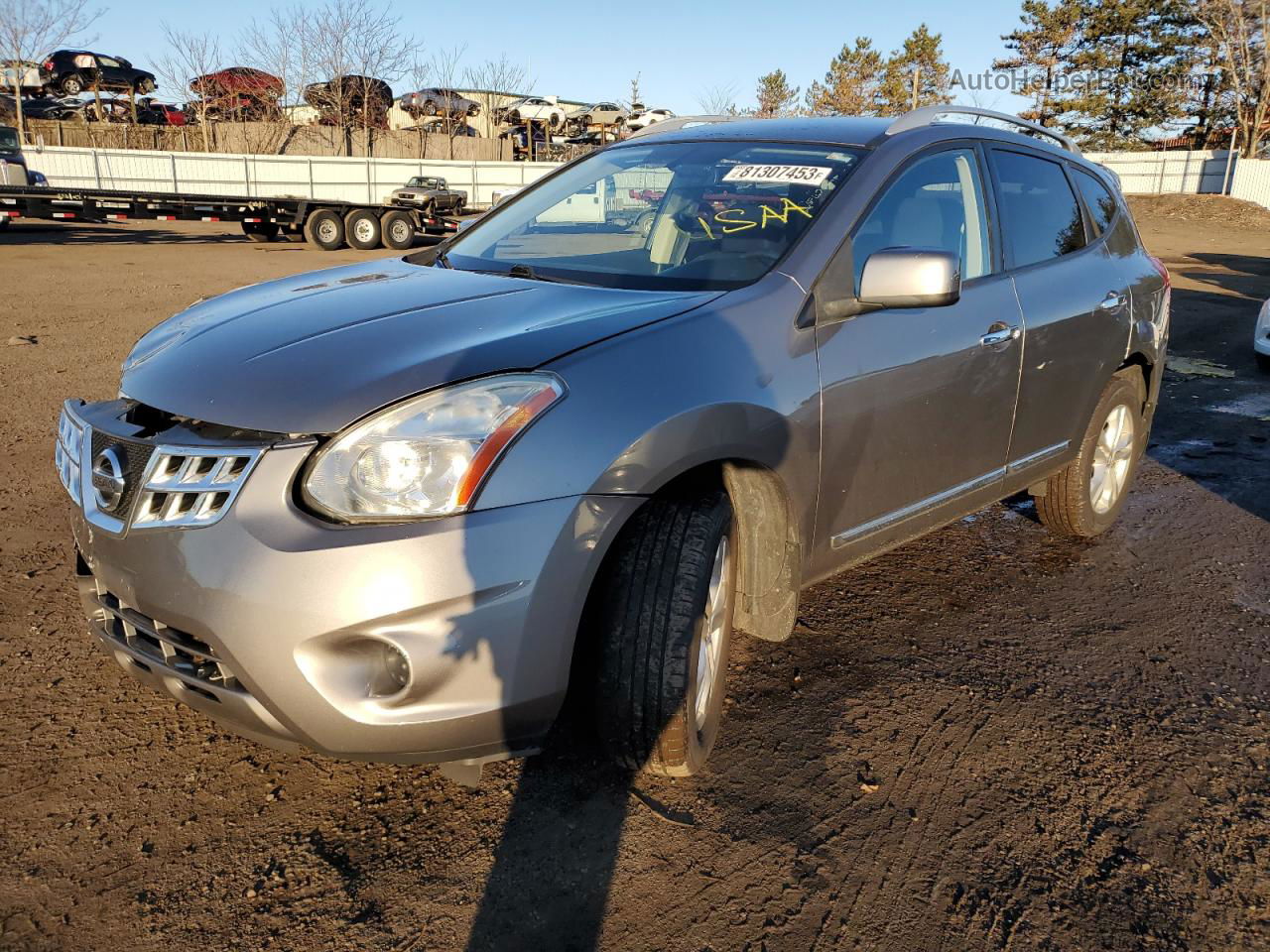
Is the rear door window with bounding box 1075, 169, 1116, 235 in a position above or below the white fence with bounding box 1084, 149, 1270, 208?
below

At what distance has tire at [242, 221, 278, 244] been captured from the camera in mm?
20906

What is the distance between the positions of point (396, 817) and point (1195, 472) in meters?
5.06

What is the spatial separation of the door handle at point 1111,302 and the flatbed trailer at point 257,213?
59.8 ft

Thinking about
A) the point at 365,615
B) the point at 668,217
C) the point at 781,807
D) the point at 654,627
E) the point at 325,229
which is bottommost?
the point at 781,807

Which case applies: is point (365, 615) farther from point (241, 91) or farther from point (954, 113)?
point (241, 91)

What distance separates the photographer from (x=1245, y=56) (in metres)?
39.6

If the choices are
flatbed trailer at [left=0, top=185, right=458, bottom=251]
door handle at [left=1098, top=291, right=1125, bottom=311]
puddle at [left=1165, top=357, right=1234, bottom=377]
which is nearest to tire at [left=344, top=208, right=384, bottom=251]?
flatbed trailer at [left=0, top=185, right=458, bottom=251]

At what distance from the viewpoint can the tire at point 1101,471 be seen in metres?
4.25

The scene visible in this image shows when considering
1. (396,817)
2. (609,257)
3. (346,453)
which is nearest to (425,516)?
(346,453)

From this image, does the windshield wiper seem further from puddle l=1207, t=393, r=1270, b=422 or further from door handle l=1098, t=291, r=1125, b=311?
puddle l=1207, t=393, r=1270, b=422

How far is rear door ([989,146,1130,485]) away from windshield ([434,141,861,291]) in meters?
0.94

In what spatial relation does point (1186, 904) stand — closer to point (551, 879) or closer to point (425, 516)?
point (551, 879)

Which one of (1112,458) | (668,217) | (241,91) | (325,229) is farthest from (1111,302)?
(241,91)

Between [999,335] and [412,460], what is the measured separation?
2.22 metres
